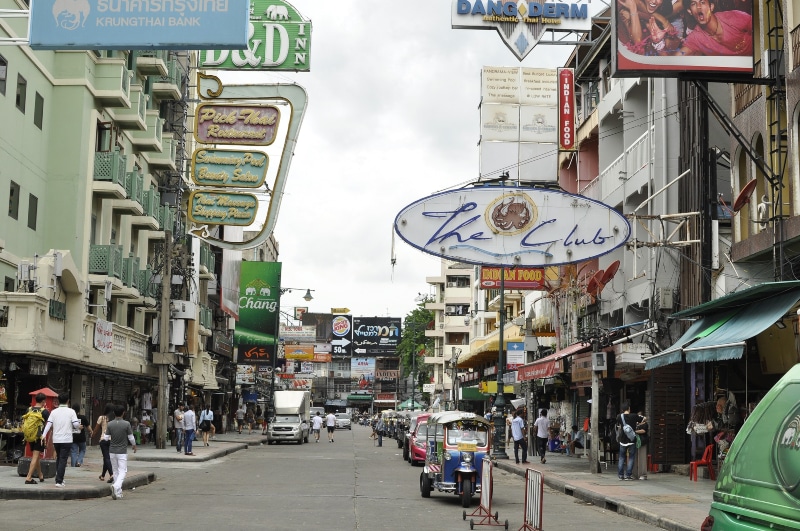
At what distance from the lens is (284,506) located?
61.0 feet

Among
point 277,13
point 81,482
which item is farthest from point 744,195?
point 277,13

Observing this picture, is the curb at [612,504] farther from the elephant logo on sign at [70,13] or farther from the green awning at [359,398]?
the green awning at [359,398]

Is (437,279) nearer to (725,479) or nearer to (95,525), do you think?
(95,525)

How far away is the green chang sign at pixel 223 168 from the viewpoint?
3491 cm

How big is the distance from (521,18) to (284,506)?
21.2 metres

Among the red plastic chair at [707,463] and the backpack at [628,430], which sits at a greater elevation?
the backpack at [628,430]

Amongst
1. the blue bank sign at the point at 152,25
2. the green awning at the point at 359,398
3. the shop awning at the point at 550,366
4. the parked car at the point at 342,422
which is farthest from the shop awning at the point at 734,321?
the green awning at the point at 359,398

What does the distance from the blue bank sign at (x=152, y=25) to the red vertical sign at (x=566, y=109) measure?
27.9 m

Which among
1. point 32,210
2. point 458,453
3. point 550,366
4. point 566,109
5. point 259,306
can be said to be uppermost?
point 566,109

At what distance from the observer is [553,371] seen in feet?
108

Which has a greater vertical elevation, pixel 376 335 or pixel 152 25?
pixel 376 335

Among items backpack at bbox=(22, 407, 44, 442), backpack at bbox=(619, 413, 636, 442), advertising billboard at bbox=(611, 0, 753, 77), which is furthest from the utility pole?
advertising billboard at bbox=(611, 0, 753, 77)

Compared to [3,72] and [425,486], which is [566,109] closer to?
[3,72]

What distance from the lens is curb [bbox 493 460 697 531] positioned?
1622 cm
